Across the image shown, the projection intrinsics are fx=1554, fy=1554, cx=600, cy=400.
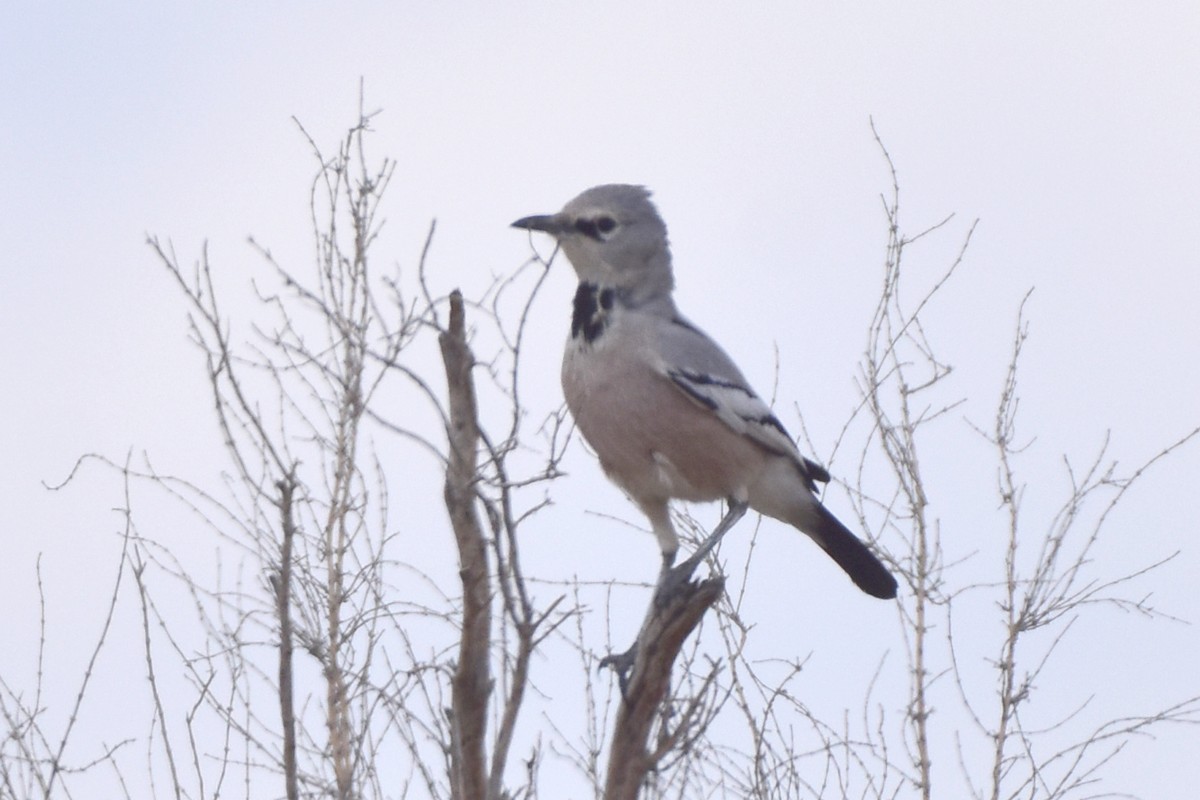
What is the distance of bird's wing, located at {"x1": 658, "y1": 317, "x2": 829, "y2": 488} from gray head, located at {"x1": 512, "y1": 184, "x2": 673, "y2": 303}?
24 cm

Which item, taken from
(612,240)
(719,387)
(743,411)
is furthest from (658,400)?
(612,240)

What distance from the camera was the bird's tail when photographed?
699 cm

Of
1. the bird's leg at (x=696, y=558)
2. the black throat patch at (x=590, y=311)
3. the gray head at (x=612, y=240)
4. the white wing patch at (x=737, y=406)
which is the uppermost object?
the gray head at (x=612, y=240)

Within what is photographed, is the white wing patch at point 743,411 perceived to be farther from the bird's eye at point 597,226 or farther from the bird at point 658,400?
the bird's eye at point 597,226

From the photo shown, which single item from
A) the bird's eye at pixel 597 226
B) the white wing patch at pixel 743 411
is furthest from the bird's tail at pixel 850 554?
the bird's eye at pixel 597 226

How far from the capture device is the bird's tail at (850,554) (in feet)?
22.9

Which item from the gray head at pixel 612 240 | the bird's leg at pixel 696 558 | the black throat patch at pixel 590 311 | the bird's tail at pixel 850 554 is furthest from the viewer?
the bird's tail at pixel 850 554

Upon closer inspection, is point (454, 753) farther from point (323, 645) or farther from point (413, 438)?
point (323, 645)

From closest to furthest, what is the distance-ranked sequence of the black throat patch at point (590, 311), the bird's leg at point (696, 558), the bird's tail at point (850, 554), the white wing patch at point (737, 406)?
the bird's leg at point (696, 558), the white wing patch at point (737, 406), the black throat patch at point (590, 311), the bird's tail at point (850, 554)

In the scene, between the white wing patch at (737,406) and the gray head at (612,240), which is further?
the gray head at (612,240)

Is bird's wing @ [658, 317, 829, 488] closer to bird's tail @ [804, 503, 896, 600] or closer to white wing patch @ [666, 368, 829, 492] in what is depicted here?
white wing patch @ [666, 368, 829, 492]

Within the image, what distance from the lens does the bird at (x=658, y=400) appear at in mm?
6199

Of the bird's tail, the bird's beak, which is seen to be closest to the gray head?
the bird's beak

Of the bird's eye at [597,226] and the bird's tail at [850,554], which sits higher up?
the bird's eye at [597,226]
